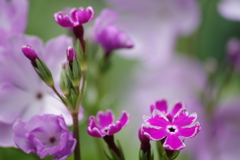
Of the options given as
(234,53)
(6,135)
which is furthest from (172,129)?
(234,53)

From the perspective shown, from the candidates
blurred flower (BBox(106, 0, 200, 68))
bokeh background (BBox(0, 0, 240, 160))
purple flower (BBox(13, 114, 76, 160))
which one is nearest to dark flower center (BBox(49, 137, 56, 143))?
purple flower (BBox(13, 114, 76, 160))

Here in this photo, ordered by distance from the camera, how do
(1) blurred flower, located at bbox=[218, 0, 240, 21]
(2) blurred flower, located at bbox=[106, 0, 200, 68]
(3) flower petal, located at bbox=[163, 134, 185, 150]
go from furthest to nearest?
1. (2) blurred flower, located at bbox=[106, 0, 200, 68]
2. (1) blurred flower, located at bbox=[218, 0, 240, 21]
3. (3) flower petal, located at bbox=[163, 134, 185, 150]

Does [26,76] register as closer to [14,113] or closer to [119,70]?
[14,113]

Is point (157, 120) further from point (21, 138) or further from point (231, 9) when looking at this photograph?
point (231, 9)

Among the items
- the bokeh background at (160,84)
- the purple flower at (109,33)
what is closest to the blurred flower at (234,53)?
the bokeh background at (160,84)

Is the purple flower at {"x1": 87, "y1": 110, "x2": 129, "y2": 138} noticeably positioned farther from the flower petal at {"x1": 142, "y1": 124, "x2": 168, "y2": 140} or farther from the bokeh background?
the bokeh background
